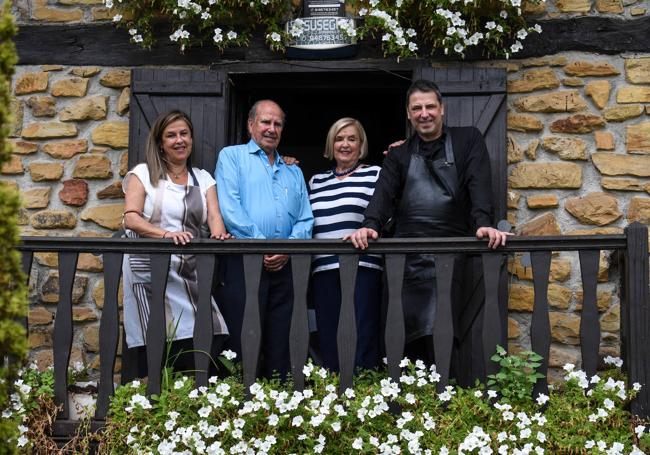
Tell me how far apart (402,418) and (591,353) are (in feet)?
2.98

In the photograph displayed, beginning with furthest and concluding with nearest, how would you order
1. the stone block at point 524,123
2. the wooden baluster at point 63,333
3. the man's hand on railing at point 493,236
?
the stone block at point 524,123, the wooden baluster at point 63,333, the man's hand on railing at point 493,236

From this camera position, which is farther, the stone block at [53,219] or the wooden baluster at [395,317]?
the stone block at [53,219]

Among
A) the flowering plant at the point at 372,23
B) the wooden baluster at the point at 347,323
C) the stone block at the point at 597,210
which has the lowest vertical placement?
the wooden baluster at the point at 347,323

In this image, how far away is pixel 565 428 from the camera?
4293mm

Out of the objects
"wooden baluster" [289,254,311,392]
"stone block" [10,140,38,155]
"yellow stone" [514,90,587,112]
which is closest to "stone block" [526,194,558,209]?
"yellow stone" [514,90,587,112]

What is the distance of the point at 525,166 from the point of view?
5.60 m

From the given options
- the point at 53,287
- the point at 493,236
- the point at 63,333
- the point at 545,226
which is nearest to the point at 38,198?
the point at 53,287

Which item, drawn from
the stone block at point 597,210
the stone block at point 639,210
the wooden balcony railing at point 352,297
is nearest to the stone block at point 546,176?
the stone block at point 597,210

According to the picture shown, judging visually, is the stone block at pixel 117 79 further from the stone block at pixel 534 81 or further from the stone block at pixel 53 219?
the stone block at pixel 534 81

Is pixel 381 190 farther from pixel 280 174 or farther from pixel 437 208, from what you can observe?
pixel 280 174

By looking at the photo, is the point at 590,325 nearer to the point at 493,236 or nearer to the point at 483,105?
the point at 493,236

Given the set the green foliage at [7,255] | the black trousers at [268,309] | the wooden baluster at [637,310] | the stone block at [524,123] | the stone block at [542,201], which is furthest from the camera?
the stone block at [524,123]

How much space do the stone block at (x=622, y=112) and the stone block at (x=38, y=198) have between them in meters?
3.23

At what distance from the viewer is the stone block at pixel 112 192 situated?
5.86m
